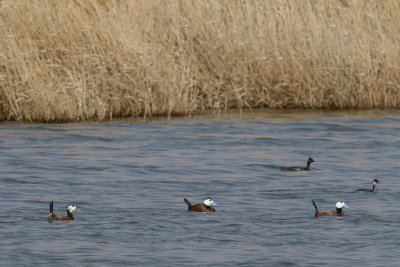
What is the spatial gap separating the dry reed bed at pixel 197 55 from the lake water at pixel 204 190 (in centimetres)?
28

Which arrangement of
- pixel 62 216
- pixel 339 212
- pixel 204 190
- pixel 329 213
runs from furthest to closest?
pixel 204 190, pixel 339 212, pixel 329 213, pixel 62 216

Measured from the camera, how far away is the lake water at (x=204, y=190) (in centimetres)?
1023

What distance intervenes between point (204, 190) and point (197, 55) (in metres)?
5.33

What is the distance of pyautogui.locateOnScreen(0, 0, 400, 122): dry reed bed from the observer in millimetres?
17219

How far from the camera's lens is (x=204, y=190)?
13.5 meters

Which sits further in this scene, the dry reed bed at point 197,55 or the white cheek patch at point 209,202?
the dry reed bed at point 197,55

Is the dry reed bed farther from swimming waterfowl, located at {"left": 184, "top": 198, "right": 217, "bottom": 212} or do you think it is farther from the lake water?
swimming waterfowl, located at {"left": 184, "top": 198, "right": 217, "bottom": 212}

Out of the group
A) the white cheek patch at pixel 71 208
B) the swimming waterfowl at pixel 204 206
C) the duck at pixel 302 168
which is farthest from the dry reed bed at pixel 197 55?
the white cheek patch at pixel 71 208

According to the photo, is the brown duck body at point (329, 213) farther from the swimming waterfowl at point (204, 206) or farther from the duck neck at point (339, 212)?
the swimming waterfowl at point (204, 206)

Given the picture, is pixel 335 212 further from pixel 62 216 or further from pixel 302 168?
pixel 302 168

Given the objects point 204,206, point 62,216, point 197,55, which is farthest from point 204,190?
point 197,55

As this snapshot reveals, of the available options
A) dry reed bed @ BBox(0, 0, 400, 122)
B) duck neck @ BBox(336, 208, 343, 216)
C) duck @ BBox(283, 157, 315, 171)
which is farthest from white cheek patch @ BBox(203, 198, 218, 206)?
dry reed bed @ BBox(0, 0, 400, 122)

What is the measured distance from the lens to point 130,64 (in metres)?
17.4

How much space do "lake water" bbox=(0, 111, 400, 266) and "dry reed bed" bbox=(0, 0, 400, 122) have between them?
0.91 ft
